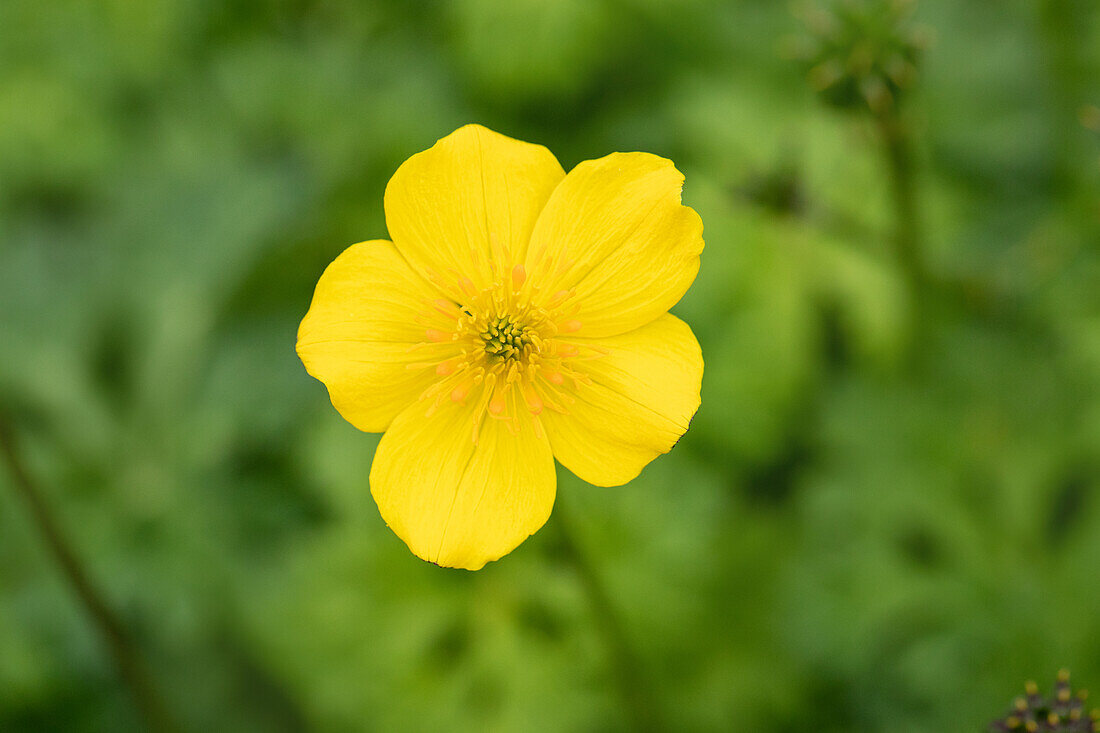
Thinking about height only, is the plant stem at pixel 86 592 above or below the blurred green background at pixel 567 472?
below

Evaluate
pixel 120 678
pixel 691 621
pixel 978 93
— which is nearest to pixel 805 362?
pixel 691 621

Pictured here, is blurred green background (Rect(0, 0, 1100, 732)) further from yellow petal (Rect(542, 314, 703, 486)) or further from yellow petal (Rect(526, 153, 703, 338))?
yellow petal (Rect(526, 153, 703, 338))

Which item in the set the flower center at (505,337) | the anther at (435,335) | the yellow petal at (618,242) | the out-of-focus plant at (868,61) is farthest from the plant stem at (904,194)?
the anther at (435,335)

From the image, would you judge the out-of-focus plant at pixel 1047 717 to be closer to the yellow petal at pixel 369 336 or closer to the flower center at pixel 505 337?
the flower center at pixel 505 337

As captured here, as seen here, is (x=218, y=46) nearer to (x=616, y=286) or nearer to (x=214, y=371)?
(x=214, y=371)

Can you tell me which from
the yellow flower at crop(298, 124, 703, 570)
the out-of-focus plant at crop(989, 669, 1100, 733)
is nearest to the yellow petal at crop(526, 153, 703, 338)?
the yellow flower at crop(298, 124, 703, 570)
